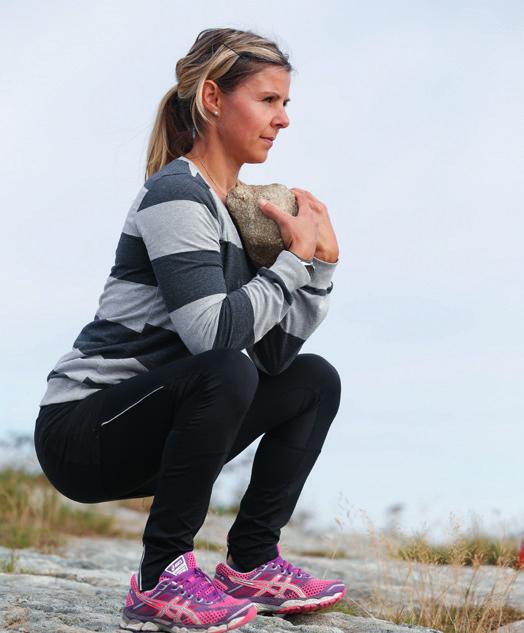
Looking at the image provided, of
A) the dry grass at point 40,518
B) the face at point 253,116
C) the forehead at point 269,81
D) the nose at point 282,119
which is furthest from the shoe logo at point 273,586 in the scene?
the dry grass at point 40,518

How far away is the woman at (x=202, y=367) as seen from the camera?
2.95 metres

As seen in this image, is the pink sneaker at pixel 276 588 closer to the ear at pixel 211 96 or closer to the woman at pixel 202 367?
the woman at pixel 202 367

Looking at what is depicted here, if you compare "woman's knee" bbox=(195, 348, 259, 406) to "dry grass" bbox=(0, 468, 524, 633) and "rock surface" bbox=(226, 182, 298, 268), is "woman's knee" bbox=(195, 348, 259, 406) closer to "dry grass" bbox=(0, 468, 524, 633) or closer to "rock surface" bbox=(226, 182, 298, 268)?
"rock surface" bbox=(226, 182, 298, 268)

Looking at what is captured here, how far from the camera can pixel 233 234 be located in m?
3.24

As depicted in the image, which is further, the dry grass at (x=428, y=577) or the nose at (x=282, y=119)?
the dry grass at (x=428, y=577)

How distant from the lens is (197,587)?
2.97m

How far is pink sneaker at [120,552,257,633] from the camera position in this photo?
115 inches

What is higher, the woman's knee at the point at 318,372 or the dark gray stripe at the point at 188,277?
the dark gray stripe at the point at 188,277

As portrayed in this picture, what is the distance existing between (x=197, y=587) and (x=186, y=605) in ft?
0.21

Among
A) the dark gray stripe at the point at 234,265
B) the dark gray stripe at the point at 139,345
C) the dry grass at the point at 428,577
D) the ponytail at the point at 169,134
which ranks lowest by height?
the dry grass at the point at 428,577

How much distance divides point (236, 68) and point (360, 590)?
279cm

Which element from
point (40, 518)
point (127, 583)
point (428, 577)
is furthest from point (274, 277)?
point (40, 518)

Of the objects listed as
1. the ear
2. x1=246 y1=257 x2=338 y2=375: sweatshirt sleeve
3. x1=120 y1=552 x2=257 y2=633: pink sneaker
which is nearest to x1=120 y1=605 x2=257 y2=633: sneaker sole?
x1=120 y1=552 x2=257 y2=633: pink sneaker

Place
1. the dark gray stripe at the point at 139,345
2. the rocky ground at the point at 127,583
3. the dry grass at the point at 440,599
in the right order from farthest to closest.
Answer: the dry grass at the point at 440,599 → the rocky ground at the point at 127,583 → the dark gray stripe at the point at 139,345
